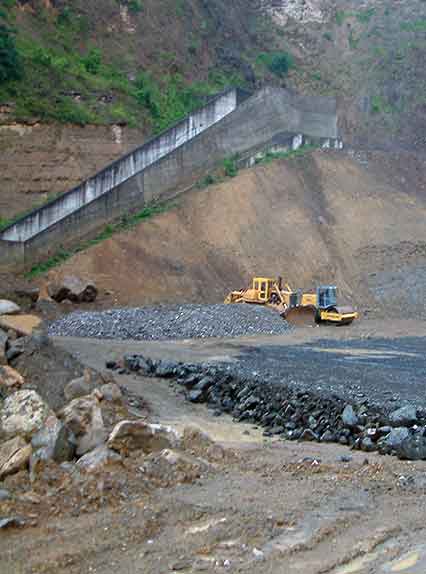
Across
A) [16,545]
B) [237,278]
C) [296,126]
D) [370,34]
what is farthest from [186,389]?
[370,34]

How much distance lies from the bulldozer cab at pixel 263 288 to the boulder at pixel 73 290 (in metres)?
5.05

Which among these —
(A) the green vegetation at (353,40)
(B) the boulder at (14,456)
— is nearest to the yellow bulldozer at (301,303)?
(B) the boulder at (14,456)

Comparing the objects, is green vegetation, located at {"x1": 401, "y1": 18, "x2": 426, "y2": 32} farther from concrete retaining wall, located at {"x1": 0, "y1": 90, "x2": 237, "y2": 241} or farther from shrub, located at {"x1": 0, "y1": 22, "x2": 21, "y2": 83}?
shrub, located at {"x1": 0, "y1": 22, "x2": 21, "y2": 83}

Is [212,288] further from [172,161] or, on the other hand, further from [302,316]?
[172,161]

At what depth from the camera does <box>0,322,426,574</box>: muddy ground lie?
19.4ft

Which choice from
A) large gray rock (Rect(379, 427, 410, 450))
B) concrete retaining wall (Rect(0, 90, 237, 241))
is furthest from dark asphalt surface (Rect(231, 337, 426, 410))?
concrete retaining wall (Rect(0, 90, 237, 241))

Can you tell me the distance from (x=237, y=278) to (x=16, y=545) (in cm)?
2233

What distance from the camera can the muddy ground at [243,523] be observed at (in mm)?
5926

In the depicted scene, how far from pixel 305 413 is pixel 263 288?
13.6 m

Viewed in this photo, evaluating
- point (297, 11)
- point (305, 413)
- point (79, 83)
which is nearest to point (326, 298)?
point (305, 413)

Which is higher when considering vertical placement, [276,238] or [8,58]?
[8,58]

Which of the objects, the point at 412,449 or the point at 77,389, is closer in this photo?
the point at 412,449

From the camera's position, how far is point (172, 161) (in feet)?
103

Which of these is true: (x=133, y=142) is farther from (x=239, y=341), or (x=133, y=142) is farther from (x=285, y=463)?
(x=285, y=463)
